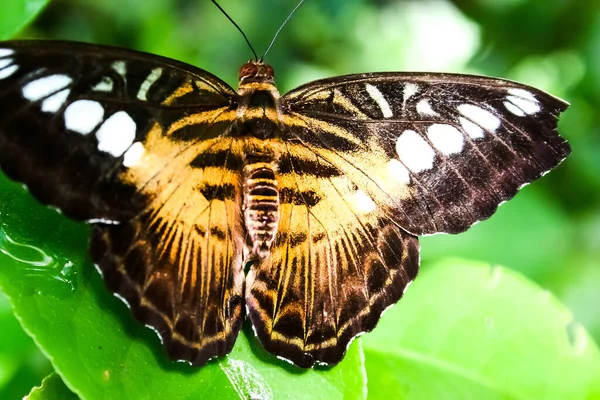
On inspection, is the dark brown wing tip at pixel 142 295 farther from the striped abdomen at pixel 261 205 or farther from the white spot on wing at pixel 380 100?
the white spot on wing at pixel 380 100

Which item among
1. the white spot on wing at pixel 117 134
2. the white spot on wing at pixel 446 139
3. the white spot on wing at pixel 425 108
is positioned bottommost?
the white spot on wing at pixel 117 134

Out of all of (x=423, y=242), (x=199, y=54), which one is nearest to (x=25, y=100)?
(x=423, y=242)

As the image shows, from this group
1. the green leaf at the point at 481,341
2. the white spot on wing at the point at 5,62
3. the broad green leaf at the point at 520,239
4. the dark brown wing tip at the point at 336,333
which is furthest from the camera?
the broad green leaf at the point at 520,239

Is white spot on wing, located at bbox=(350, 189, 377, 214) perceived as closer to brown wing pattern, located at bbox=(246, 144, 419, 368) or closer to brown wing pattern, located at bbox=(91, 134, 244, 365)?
brown wing pattern, located at bbox=(246, 144, 419, 368)

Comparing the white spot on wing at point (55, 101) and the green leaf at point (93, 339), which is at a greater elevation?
the white spot on wing at point (55, 101)

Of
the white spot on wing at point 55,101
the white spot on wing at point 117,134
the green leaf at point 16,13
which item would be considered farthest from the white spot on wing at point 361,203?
the green leaf at point 16,13

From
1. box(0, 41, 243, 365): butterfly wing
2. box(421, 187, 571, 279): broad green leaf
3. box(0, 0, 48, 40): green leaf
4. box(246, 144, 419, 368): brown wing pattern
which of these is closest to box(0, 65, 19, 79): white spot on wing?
box(0, 41, 243, 365): butterfly wing

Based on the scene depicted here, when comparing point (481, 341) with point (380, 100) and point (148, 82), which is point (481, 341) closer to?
point (380, 100)
